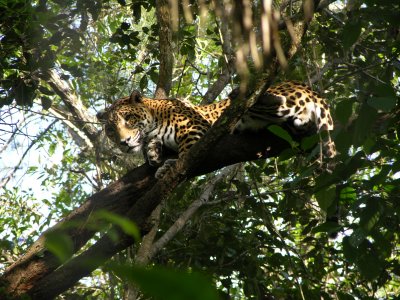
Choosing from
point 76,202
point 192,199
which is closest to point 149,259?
point 192,199

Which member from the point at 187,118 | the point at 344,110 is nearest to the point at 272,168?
the point at 187,118

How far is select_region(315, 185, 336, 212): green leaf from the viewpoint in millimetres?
3129

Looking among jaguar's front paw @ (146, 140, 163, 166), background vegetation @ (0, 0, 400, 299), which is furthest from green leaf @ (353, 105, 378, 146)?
jaguar's front paw @ (146, 140, 163, 166)

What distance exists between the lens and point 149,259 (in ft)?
18.1

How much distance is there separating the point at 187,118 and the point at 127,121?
0.89m

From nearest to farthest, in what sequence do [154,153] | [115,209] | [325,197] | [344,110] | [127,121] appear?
[344,110]
[325,197]
[115,209]
[154,153]
[127,121]

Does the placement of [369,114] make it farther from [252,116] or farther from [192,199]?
[192,199]

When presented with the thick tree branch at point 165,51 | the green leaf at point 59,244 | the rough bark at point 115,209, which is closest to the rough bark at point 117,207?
the rough bark at point 115,209

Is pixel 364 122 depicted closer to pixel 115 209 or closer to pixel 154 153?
pixel 115 209

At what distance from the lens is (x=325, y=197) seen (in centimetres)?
315

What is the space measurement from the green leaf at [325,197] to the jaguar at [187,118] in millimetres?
1322

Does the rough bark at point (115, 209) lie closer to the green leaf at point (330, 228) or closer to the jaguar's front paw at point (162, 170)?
the jaguar's front paw at point (162, 170)

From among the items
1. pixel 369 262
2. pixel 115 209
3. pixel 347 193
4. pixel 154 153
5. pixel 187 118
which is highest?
pixel 187 118

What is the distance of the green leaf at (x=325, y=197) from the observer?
3.13 m
